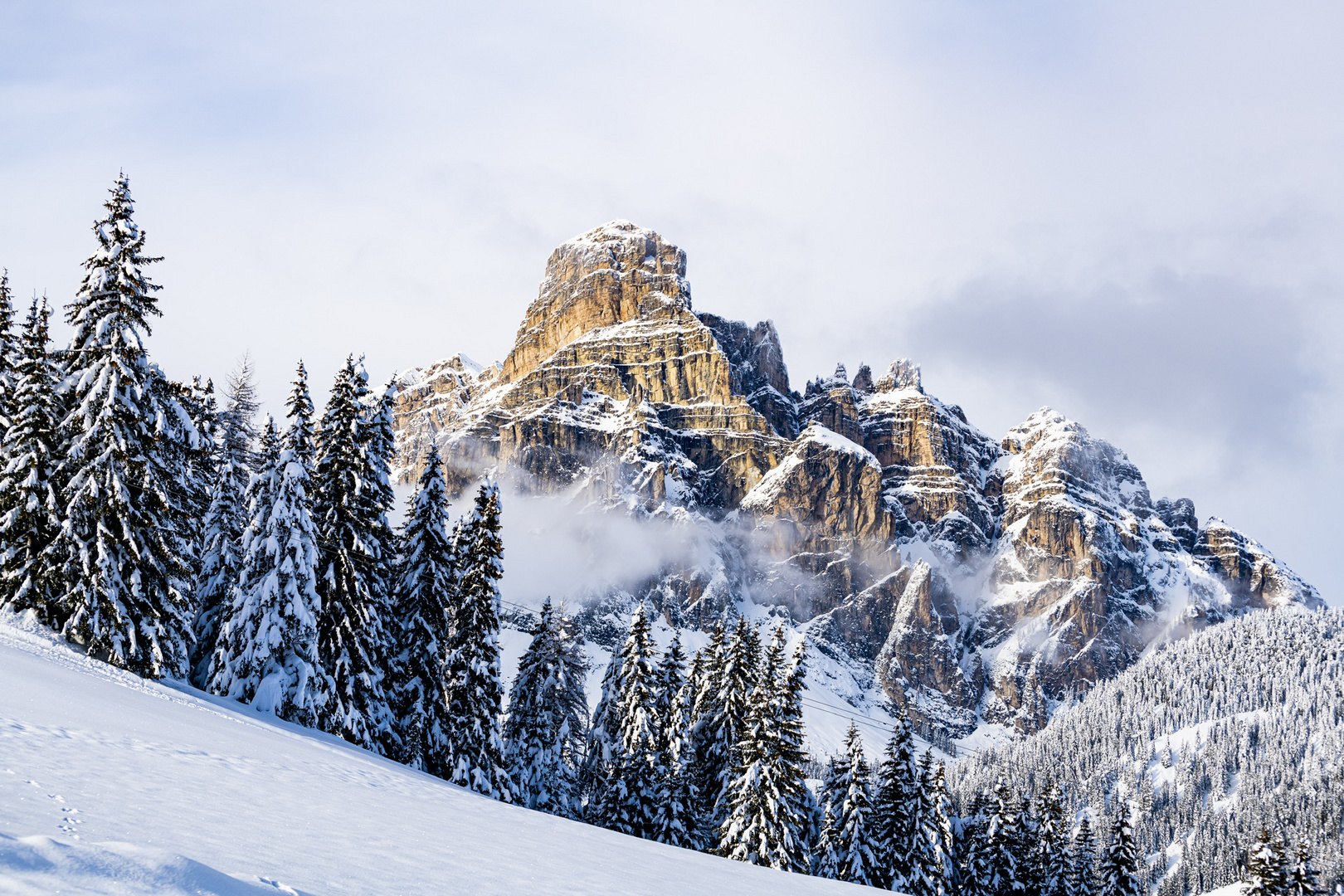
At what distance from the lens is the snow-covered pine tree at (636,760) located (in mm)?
43156

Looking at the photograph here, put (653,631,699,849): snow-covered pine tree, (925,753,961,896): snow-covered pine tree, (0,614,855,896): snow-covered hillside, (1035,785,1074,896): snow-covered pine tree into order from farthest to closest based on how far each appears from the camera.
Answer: (1035,785,1074,896): snow-covered pine tree → (925,753,961,896): snow-covered pine tree → (653,631,699,849): snow-covered pine tree → (0,614,855,896): snow-covered hillside

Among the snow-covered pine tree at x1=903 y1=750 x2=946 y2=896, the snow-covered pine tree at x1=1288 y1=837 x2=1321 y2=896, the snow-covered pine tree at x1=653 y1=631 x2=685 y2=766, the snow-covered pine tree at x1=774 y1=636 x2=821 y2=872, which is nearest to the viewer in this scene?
the snow-covered pine tree at x1=774 y1=636 x2=821 y2=872

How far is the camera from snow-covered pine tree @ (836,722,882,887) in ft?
138

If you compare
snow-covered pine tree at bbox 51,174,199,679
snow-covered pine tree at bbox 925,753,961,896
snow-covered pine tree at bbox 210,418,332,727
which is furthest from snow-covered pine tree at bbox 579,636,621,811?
snow-covered pine tree at bbox 51,174,199,679

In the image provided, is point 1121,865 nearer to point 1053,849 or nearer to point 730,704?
point 1053,849

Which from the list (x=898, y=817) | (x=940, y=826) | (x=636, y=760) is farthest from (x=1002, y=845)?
(x=636, y=760)

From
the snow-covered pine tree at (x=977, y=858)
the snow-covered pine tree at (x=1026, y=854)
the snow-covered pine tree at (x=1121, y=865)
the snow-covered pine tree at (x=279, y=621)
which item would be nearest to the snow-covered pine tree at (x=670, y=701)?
the snow-covered pine tree at (x=977, y=858)

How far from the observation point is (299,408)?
90.6 ft

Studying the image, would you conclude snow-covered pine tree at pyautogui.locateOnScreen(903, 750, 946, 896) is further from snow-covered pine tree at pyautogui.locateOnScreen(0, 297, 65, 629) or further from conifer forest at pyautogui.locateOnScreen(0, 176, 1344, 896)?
snow-covered pine tree at pyautogui.locateOnScreen(0, 297, 65, 629)

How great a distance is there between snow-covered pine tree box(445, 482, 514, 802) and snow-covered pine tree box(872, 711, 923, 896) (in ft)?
69.5

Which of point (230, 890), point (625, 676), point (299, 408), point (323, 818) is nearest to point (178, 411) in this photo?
point (299, 408)

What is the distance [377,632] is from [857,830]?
25.7m

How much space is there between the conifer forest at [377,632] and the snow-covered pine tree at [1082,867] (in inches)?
7.8

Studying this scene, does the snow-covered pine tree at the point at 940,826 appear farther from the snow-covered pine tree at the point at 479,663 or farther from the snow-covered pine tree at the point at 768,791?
the snow-covered pine tree at the point at 479,663
